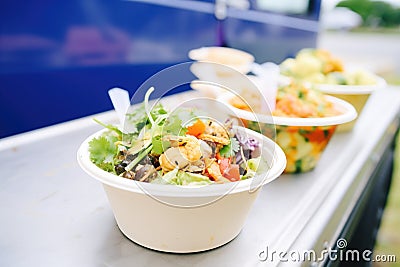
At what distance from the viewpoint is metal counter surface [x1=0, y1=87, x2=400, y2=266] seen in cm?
64

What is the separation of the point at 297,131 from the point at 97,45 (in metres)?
1.44

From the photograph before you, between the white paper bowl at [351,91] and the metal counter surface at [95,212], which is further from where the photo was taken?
the white paper bowl at [351,91]

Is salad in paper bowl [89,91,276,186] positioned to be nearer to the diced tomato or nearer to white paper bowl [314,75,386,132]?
the diced tomato

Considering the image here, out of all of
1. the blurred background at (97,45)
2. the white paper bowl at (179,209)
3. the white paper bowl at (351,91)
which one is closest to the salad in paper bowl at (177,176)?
the white paper bowl at (179,209)

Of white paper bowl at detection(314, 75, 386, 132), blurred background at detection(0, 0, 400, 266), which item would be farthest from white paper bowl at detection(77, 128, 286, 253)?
blurred background at detection(0, 0, 400, 266)

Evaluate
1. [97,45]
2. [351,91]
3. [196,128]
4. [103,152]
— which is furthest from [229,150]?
[97,45]

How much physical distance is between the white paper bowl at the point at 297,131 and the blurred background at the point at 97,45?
1.12m

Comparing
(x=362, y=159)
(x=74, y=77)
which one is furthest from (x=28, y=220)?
(x=74, y=77)

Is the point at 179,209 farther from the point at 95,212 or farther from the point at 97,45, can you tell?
the point at 97,45

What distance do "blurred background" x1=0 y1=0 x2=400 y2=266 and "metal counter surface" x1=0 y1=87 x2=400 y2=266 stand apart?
706 millimetres

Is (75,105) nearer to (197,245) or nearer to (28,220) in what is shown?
(28,220)

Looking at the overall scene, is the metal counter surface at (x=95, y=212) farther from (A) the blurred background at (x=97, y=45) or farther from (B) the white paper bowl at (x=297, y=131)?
(A) the blurred background at (x=97, y=45)

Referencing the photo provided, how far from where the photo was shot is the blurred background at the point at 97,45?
1.71 m

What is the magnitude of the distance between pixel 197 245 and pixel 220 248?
51mm
